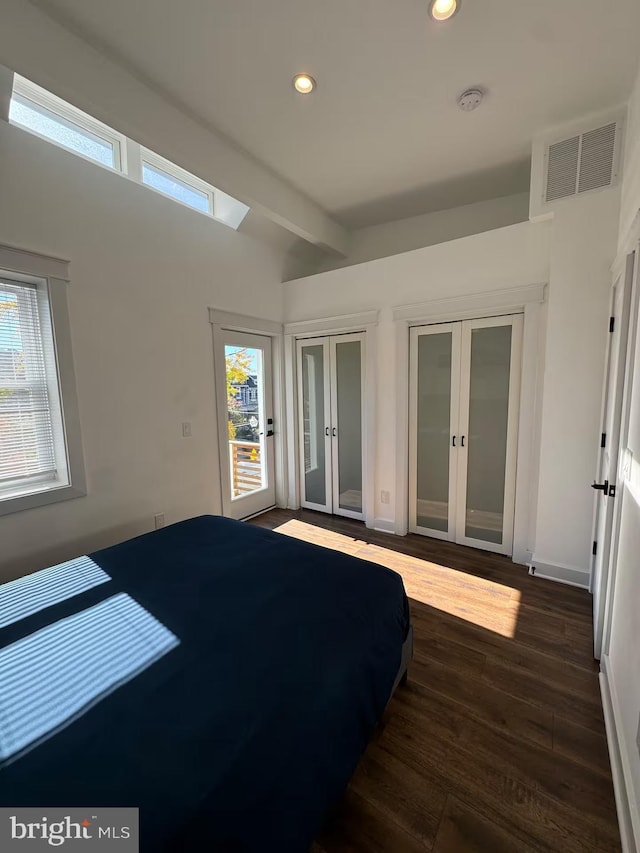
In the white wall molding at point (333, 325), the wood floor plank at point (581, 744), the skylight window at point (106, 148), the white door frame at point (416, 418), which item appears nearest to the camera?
the wood floor plank at point (581, 744)

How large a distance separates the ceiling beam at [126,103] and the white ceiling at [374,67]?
7 centimetres

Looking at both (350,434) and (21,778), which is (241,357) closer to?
(350,434)

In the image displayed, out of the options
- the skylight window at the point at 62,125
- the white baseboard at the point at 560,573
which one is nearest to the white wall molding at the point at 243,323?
the skylight window at the point at 62,125

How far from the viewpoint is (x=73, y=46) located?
1.84 meters

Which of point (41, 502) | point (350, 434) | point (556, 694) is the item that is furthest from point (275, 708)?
point (350, 434)

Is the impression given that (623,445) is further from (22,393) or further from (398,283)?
(22,393)

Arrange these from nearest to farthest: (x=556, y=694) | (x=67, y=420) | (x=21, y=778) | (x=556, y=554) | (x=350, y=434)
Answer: (x=21, y=778)
(x=556, y=694)
(x=67, y=420)
(x=556, y=554)
(x=350, y=434)

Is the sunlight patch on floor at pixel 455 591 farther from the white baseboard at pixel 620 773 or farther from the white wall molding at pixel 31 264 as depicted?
the white wall molding at pixel 31 264

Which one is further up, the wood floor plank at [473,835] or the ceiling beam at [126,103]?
the ceiling beam at [126,103]

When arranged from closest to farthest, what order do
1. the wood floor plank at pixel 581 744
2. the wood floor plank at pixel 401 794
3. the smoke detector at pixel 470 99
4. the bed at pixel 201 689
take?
the bed at pixel 201 689
the wood floor plank at pixel 401 794
the wood floor plank at pixel 581 744
the smoke detector at pixel 470 99

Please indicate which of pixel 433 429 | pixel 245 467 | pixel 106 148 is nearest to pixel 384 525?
pixel 433 429

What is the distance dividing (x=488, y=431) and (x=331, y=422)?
5.19 ft

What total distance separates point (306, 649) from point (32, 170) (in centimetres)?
300

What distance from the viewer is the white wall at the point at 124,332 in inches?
87.6
